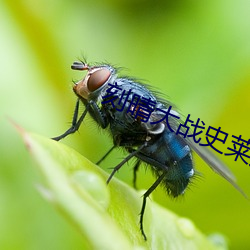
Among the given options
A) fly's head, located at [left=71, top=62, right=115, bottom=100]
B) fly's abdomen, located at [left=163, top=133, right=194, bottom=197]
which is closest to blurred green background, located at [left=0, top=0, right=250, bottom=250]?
fly's abdomen, located at [left=163, top=133, right=194, bottom=197]

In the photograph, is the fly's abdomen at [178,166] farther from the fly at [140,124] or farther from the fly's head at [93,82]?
the fly's head at [93,82]

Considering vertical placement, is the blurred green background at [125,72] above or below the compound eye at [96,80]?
below

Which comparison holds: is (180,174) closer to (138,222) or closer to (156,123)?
(156,123)

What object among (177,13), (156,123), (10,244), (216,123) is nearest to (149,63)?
(177,13)

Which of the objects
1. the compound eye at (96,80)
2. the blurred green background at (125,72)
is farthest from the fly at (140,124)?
the blurred green background at (125,72)

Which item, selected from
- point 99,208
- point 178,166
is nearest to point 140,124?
point 178,166

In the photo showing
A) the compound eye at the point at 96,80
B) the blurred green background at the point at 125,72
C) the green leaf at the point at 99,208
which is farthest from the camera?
the blurred green background at the point at 125,72

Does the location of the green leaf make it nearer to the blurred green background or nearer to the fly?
the fly

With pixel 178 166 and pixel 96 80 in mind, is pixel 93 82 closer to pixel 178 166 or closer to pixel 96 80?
pixel 96 80
